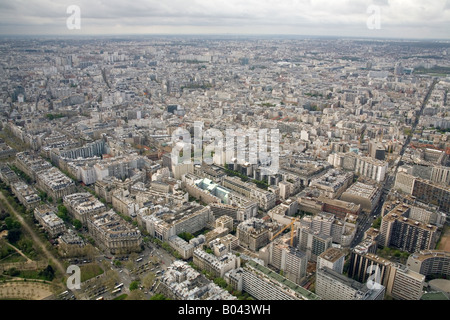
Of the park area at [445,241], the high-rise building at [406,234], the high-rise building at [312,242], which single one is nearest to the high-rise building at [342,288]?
the high-rise building at [312,242]

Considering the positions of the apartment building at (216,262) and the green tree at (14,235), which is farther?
the green tree at (14,235)

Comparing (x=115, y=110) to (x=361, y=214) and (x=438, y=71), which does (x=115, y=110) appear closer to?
(x=361, y=214)

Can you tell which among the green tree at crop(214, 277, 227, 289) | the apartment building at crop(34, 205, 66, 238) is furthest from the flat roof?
the apartment building at crop(34, 205, 66, 238)

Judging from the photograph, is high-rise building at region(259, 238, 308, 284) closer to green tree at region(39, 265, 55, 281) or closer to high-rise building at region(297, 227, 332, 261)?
high-rise building at region(297, 227, 332, 261)

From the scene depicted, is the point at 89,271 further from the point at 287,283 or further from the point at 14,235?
the point at 287,283

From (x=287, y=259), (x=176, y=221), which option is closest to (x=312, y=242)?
(x=287, y=259)

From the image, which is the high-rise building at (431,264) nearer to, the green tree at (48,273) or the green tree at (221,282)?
the green tree at (221,282)

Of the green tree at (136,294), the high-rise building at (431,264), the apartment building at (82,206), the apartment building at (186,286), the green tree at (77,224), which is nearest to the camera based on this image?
the apartment building at (186,286)

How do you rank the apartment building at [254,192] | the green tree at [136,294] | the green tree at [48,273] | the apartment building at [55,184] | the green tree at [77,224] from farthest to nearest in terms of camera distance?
the apartment building at [55,184] < the apartment building at [254,192] < the green tree at [77,224] < the green tree at [48,273] < the green tree at [136,294]
